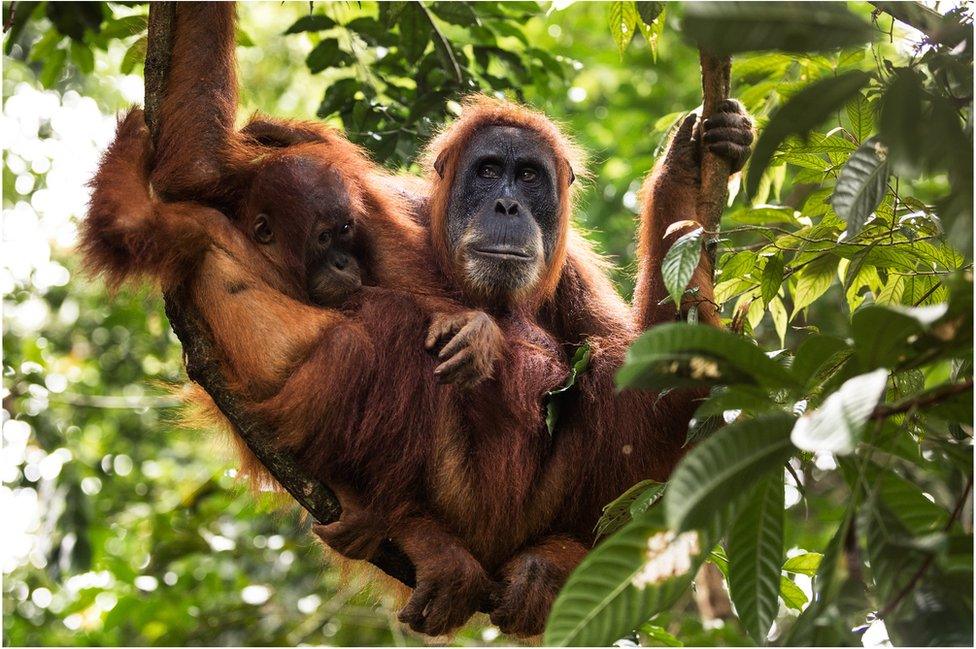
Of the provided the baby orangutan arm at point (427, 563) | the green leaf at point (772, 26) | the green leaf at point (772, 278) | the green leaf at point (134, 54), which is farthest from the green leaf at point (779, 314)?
the green leaf at point (134, 54)

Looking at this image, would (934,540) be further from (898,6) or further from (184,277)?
(184,277)

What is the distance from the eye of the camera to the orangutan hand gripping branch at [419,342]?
3303 mm

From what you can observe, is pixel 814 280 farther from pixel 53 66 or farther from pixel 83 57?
pixel 53 66

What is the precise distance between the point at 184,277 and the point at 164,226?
0.20m

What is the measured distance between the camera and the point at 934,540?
5.20 feet

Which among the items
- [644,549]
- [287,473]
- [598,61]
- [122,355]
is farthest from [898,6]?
[122,355]

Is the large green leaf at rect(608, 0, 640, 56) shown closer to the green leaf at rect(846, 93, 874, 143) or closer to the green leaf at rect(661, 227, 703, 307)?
the green leaf at rect(846, 93, 874, 143)

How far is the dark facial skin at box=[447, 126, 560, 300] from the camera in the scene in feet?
12.5

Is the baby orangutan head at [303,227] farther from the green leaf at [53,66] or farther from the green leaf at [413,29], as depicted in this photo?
the green leaf at [53,66]

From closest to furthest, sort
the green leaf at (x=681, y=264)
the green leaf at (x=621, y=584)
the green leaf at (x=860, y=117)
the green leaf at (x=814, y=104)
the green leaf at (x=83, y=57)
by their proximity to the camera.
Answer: the green leaf at (x=814, y=104) < the green leaf at (x=621, y=584) < the green leaf at (x=681, y=264) < the green leaf at (x=860, y=117) < the green leaf at (x=83, y=57)

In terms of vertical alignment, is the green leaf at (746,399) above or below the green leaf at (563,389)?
above

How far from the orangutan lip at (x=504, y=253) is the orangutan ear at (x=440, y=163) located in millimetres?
557

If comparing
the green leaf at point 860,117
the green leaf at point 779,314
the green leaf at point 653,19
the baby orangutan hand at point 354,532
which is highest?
the green leaf at point 653,19

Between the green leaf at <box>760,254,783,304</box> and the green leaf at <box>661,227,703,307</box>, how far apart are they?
50cm
